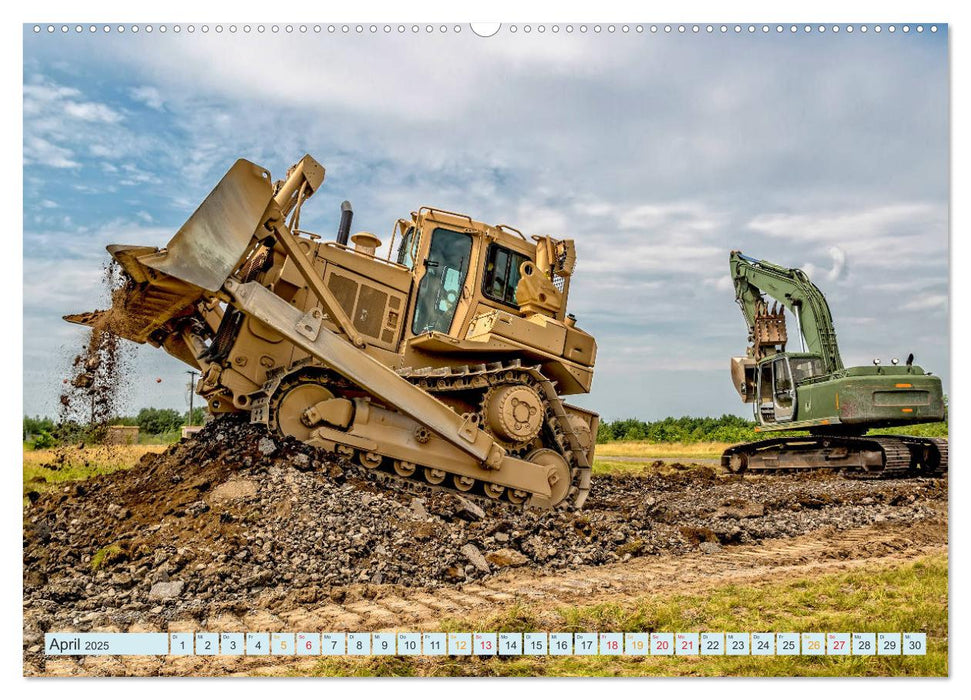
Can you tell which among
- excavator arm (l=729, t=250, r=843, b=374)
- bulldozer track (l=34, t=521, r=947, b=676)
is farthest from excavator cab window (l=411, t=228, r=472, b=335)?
excavator arm (l=729, t=250, r=843, b=374)

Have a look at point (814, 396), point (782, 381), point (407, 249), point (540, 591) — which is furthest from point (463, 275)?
point (782, 381)

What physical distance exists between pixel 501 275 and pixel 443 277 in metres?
0.67

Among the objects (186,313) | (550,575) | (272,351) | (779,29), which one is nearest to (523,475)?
(550,575)

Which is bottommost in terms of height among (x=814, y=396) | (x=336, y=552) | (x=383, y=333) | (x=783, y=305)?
(x=336, y=552)

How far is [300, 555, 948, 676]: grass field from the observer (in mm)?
4105

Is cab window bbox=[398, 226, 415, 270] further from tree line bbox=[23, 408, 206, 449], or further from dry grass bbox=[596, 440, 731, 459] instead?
dry grass bbox=[596, 440, 731, 459]

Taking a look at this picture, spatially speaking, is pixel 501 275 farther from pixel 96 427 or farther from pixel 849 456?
pixel 849 456

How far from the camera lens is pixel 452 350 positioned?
26.5 feet

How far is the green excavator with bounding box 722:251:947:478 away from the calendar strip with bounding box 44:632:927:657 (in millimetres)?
6231

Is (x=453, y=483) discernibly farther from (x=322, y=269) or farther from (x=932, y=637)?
(x=932, y=637)

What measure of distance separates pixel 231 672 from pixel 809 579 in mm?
3811

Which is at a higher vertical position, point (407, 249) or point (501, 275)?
point (407, 249)

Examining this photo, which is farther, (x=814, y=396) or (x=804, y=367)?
(x=804, y=367)

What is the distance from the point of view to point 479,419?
7.81m
